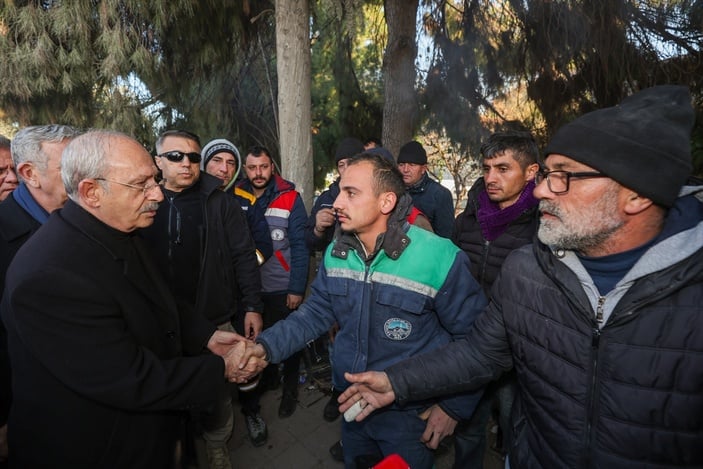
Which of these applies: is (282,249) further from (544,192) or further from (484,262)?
(544,192)

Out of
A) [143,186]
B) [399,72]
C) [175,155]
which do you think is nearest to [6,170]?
[175,155]

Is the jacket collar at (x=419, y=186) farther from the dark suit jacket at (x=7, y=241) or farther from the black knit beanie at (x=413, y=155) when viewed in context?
the dark suit jacket at (x=7, y=241)

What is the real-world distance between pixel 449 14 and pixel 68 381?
21.5 feet

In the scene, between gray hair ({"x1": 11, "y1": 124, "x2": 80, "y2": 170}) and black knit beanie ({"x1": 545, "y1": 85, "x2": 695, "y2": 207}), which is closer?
black knit beanie ({"x1": 545, "y1": 85, "x2": 695, "y2": 207})

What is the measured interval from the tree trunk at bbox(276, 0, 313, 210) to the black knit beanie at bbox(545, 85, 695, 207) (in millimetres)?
3407

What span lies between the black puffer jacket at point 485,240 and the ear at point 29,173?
2.83 meters

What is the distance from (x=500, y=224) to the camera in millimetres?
2467

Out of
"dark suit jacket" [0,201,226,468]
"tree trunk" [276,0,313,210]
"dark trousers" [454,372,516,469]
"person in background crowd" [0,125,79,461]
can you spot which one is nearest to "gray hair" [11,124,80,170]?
"person in background crowd" [0,125,79,461]

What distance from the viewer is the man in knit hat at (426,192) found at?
376 centimetres

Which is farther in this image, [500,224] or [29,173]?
[500,224]

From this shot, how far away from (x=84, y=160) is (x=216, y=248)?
4.33 feet

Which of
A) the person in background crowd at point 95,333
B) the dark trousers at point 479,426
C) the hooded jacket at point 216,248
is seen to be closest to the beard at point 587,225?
the dark trousers at point 479,426

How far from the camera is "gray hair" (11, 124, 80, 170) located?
2.09 meters

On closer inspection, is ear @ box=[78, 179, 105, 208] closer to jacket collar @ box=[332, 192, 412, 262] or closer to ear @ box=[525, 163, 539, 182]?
jacket collar @ box=[332, 192, 412, 262]
